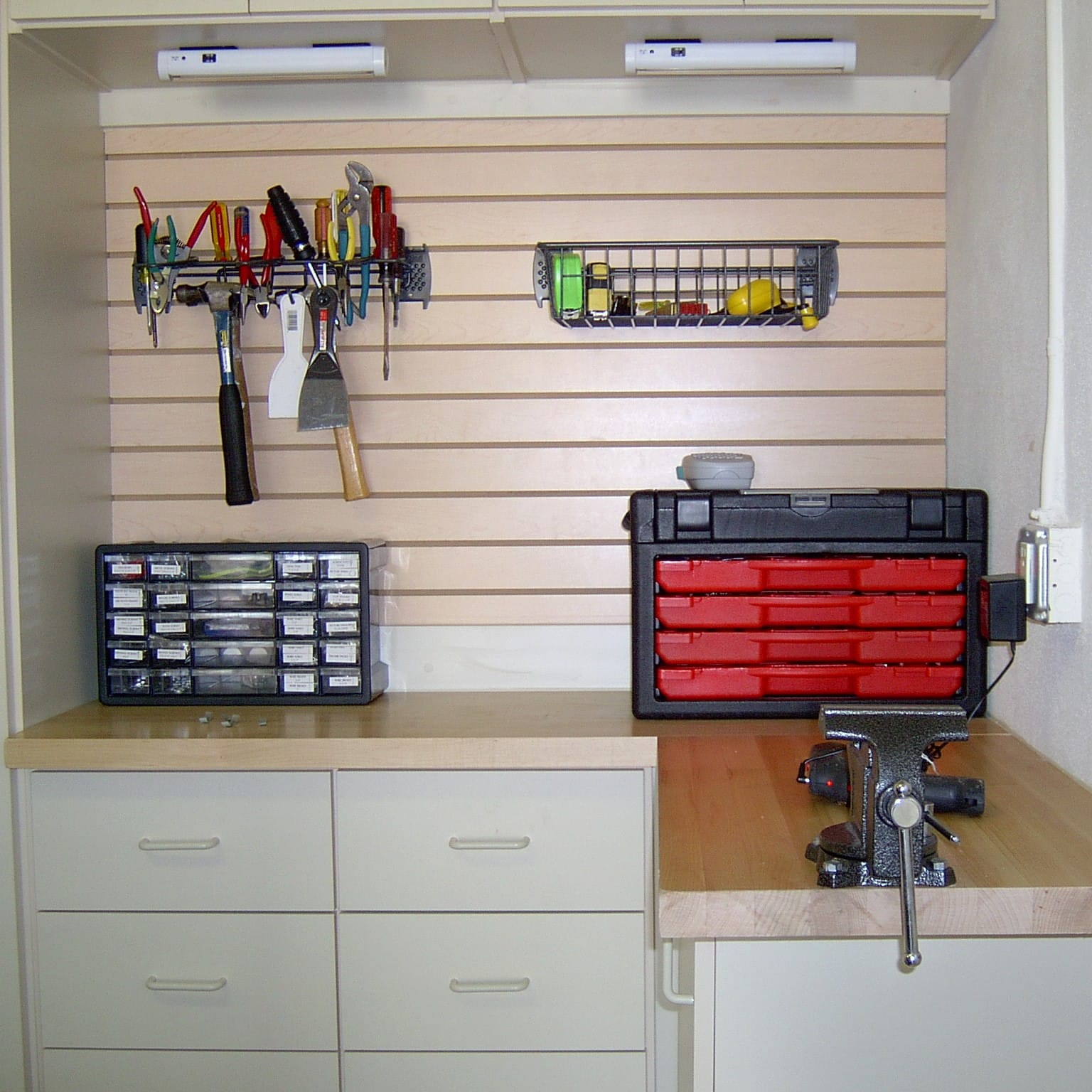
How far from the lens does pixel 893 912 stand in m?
1.15

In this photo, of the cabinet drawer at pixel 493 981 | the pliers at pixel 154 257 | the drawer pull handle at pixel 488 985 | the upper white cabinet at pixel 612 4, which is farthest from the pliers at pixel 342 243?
the drawer pull handle at pixel 488 985

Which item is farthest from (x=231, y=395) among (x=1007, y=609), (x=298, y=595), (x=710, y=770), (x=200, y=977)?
(x=1007, y=609)

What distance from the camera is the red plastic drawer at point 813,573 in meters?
2.00

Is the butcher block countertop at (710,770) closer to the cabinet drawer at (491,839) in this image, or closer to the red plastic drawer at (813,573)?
the cabinet drawer at (491,839)

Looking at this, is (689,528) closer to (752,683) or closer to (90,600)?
(752,683)

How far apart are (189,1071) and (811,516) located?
1470mm

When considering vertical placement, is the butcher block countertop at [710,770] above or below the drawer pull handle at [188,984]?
above

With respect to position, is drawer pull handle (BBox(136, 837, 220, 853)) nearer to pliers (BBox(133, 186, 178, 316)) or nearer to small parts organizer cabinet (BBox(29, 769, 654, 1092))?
small parts organizer cabinet (BBox(29, 769, 654, 1092))

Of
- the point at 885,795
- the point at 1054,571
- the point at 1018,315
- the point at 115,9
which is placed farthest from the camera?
the point at 115,9

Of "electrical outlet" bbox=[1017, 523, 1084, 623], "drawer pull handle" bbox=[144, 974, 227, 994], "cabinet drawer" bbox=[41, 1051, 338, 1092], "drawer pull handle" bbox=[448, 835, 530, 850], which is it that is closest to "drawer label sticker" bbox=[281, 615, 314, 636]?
"drawer pull handle" bbox=[448, 835, 530, 850]

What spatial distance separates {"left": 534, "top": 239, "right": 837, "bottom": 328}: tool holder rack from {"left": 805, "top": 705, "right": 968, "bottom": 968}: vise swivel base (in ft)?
3.82

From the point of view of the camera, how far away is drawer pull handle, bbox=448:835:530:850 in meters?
1.90

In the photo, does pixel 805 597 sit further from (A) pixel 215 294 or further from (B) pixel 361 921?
(A) pixel 215 294

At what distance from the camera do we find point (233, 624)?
7.10 ft
